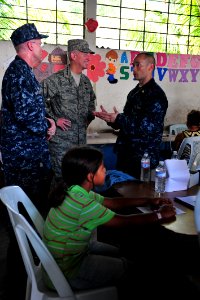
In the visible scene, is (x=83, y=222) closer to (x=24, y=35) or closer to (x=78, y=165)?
(x=78, y=165)

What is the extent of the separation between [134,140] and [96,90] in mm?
1744

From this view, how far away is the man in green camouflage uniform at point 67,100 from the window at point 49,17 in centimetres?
118

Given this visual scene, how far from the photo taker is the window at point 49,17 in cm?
372

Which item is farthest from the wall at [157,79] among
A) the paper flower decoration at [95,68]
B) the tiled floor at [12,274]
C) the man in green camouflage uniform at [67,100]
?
the tiled floor at [12,274]

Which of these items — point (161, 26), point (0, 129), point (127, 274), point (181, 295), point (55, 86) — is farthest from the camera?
point (161, 26)

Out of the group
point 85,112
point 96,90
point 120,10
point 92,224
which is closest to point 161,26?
point 120,10

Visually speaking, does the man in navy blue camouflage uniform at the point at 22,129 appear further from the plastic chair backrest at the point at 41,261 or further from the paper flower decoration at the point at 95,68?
the paper flower decoration at the point at 95,68

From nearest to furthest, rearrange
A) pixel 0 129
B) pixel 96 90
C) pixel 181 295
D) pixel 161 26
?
1. pixel 181 295
2. pixel 0 129
3. pixel 96 90
4. pixel 161 26

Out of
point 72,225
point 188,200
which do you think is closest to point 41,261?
point 72,225

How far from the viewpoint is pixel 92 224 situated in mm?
1413

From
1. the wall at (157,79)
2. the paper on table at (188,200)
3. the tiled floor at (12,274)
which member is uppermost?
the wall at (157,79)

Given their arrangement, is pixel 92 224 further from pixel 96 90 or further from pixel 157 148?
pixel 96 90

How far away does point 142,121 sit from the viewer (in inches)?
96.7

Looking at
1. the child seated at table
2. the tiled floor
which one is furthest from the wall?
the child seated at table
